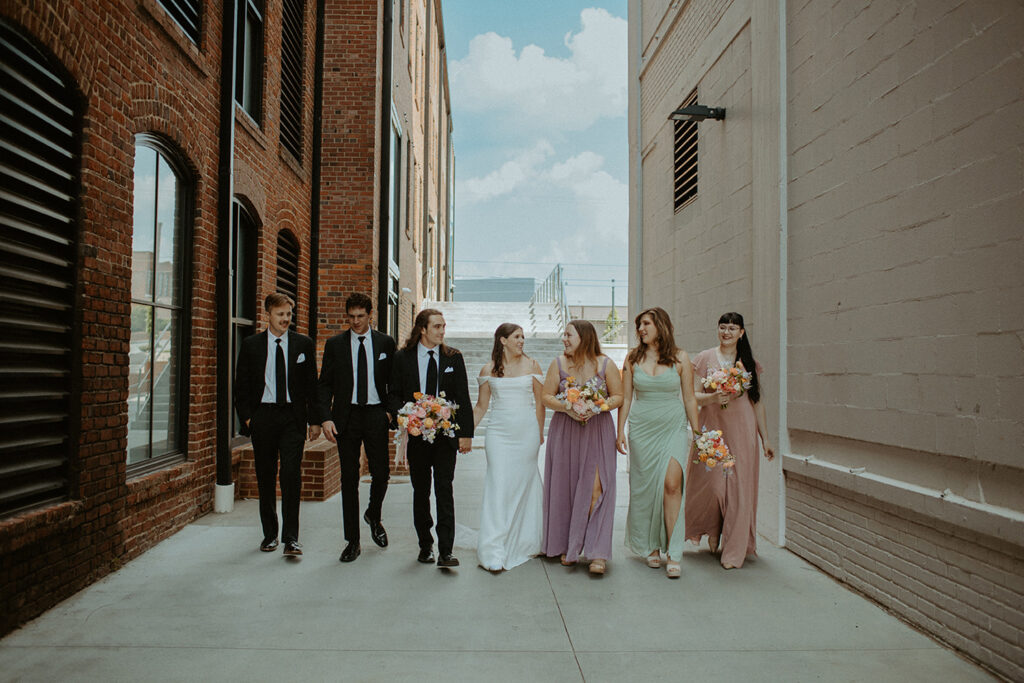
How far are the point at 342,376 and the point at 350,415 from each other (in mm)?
320

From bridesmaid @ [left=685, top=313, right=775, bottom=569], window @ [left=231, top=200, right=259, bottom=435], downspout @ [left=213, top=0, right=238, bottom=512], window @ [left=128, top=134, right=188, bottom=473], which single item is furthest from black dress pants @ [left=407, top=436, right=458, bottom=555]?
window @ [left=231, top=200, right=259, bottom=435]

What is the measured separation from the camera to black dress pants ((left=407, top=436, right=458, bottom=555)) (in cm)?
586

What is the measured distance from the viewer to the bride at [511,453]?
6.00 meters

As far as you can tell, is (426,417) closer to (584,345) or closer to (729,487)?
(584,345)

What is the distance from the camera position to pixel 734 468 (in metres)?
6.12

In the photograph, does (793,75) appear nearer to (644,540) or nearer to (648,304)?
(644,540)

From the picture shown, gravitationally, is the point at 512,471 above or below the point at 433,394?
below

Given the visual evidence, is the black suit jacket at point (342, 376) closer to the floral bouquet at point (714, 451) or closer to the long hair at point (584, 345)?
the long hair at point (584, 345)

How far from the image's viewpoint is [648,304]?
11977 millimetres

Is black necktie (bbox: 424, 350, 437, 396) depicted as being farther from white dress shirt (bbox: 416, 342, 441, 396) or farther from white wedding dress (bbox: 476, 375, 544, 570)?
white wedding dress (bbox: 476, 375, 544, 570)

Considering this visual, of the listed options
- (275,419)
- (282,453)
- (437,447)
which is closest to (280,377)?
(275,419)

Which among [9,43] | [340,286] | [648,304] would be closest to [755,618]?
[9,43]

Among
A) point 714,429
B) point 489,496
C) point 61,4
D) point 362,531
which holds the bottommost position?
point 362,531

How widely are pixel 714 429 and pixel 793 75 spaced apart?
3126mm
